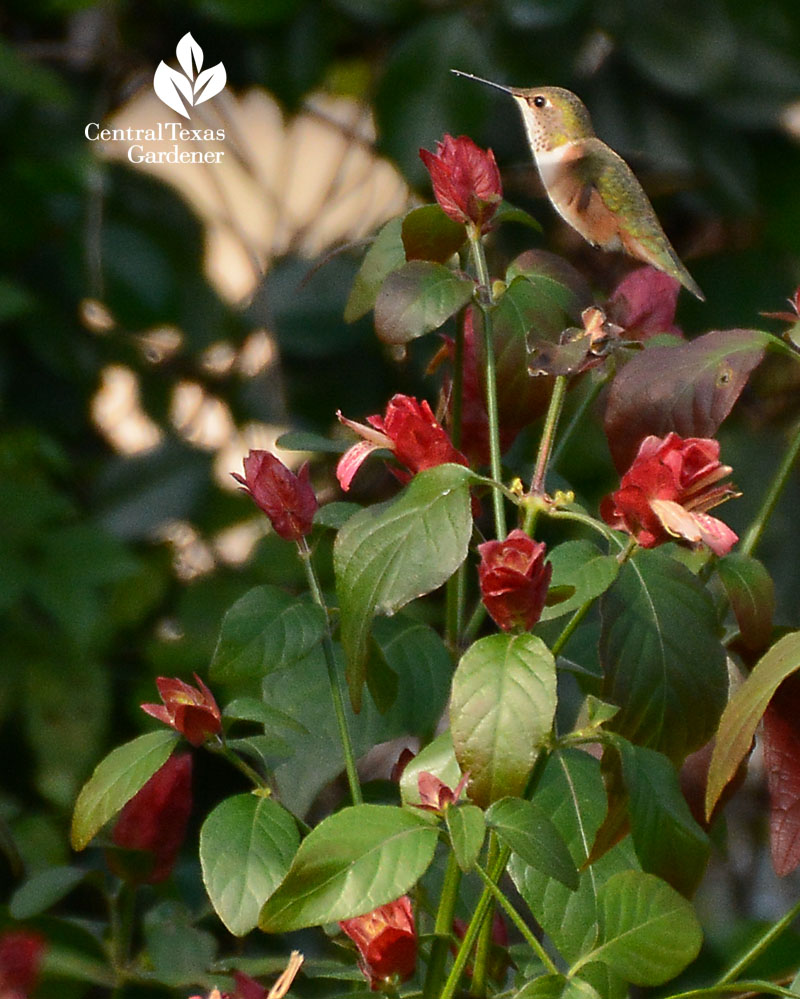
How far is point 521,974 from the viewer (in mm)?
492

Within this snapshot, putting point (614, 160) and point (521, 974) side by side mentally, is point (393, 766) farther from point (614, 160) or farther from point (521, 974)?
point (614, 160)

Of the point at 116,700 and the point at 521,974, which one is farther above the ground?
the point at 521,974

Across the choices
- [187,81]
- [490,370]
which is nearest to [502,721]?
[490,370]

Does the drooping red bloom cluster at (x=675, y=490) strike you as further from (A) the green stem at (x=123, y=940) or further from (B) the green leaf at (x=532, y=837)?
(A) the green stem at (x=123, y=940)

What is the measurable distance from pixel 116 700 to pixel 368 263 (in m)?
0.96

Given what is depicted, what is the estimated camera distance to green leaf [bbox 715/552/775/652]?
46cm

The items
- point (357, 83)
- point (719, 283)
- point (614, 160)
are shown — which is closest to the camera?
point (614, 160)

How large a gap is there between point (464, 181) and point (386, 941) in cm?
26

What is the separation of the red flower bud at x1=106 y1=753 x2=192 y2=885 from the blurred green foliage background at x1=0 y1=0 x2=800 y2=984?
0.68 meters

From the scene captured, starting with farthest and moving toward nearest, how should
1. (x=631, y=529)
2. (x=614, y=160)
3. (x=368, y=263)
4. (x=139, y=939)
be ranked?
(x=139, y=939), (x=614, y=160), (x=368, y=263), (x=631, y=529)

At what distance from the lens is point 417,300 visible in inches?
18.5

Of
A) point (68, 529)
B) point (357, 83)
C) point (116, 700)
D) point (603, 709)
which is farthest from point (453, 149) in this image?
point (357, 83)

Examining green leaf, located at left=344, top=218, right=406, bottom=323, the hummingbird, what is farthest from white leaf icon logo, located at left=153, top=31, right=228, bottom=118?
green leaf, located at left=344, top=218, right=406, bottom=323

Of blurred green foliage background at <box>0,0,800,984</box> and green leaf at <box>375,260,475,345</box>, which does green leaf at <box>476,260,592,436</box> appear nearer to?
green leaf at <box>375,260,475,345</box>
